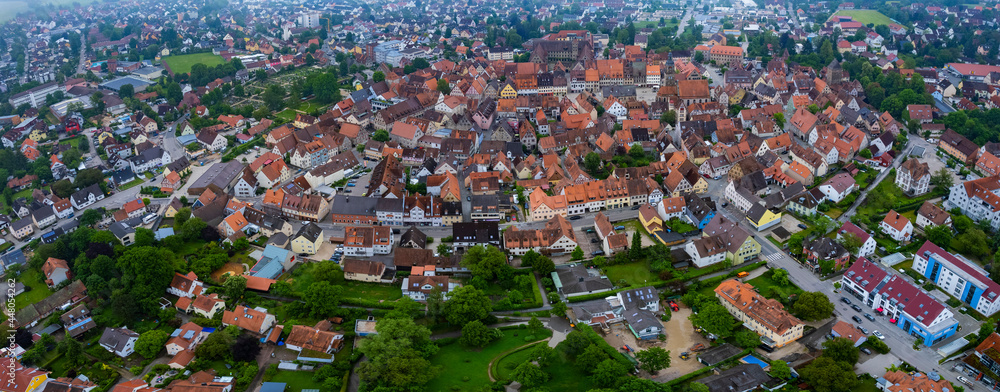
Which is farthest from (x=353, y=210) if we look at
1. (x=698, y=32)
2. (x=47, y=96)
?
(x=698, y=32)

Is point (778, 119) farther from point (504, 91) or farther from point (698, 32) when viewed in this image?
point (698, 32)

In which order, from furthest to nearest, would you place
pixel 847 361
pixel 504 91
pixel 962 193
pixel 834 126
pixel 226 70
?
pixel 226 70, pixel 504 91, pixel 834 126, pixel 962 193, pixel 847 361

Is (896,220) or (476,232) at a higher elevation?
(896,220)

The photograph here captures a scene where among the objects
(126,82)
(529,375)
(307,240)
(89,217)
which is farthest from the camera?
(126,82)

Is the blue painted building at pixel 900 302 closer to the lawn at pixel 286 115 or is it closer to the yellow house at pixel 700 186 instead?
the yellow house at pixel 700 186

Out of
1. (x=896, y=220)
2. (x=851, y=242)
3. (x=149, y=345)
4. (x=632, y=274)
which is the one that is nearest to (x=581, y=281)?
(x=632, y=274)

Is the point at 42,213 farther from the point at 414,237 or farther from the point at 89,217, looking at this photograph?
the point at 414,237

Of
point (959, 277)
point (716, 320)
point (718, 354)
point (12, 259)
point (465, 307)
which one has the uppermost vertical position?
point (959, 277)

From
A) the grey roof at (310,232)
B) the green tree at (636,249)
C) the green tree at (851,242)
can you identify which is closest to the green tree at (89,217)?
the grey roof at (310,232)
